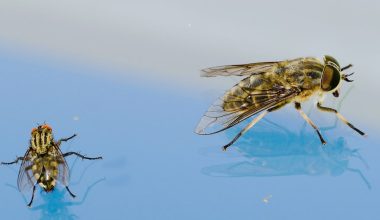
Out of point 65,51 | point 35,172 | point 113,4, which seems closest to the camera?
point 35,172

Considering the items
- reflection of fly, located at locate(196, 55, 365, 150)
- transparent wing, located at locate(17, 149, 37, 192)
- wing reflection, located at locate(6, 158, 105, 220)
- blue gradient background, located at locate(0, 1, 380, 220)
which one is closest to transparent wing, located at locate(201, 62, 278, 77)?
reflection of fly, located at locate(196, 55, 365, 150)

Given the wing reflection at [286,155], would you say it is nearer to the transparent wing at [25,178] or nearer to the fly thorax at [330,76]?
the fly thorax at [330,76]

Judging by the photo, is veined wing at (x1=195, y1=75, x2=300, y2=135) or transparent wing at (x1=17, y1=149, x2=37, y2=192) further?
veined wing at (x1=195, y1=75, x2=300, y2=135)

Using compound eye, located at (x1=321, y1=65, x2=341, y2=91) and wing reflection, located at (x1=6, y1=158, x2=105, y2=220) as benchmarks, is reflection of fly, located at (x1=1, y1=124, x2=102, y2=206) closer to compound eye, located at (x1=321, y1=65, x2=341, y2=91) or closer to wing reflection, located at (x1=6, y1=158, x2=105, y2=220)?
wing reflection, located at (x1=6, y1=158, x2=105, y2=220)

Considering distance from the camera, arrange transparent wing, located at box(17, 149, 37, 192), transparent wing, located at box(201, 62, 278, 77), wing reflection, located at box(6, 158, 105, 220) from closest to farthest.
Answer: transparent wing, located at box(17, 149, 37, 192) < wing reflection, located at box(6, 158, 105, 220) < transparent wing, located at box(201, 62, 278, 77)

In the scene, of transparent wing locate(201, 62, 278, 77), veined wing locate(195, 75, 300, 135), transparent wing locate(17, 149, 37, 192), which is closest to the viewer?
transparent wing locate(17, 149, 37, 192)

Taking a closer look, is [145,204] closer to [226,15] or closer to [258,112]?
[258,112]

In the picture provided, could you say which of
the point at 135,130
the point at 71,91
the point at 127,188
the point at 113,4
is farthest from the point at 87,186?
the point at 113,4
